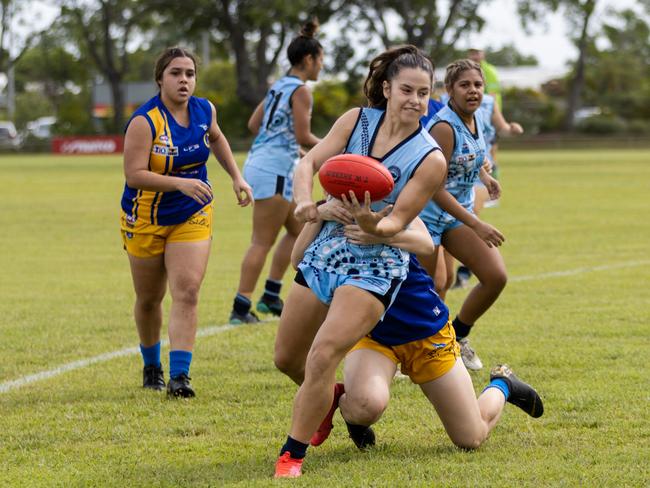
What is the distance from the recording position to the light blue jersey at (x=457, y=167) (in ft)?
23.9

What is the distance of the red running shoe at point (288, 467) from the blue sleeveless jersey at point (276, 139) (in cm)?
501

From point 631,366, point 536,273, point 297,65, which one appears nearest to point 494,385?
point 631,366

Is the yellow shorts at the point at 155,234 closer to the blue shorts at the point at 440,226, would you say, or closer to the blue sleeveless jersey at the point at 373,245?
the blue shorts at the point at 440,226

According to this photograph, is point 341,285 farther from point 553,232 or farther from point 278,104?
point 553,232

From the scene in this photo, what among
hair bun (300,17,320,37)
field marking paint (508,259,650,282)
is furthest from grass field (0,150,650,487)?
hair bun (300,17,320,37)

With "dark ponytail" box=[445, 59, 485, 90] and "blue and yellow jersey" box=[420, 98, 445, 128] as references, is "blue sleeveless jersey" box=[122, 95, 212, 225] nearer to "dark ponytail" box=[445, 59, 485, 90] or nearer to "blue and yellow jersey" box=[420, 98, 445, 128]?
"blue and yellow jersey" box=[420, 98, 445, 128]

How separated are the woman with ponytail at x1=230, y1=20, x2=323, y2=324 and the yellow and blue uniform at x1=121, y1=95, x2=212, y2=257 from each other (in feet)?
8.26

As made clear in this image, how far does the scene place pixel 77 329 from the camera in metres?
9.62

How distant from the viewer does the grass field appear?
17.9 ft

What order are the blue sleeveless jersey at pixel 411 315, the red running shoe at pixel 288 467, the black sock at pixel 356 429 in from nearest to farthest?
the red running shoe at pixel 288 467 → the blue sleeveless jersey at pixel 411 315 → the black sock at pixel 356 429

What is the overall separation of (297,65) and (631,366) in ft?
12.0

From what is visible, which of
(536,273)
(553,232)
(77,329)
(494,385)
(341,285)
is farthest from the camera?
(553,232)

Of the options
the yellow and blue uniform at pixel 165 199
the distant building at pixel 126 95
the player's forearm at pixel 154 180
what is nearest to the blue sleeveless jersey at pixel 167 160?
the yellow and blue uniform at pixel 165 199

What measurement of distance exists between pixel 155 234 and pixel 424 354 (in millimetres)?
2289
